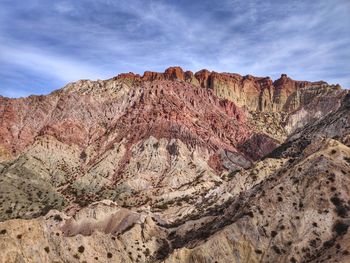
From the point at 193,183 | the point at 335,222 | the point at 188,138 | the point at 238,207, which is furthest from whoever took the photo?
the point at 188,138

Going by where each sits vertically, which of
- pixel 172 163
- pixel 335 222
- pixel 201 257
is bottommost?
pixel 201 257

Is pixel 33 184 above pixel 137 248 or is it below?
above

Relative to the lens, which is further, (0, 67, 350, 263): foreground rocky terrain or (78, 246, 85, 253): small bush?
(78, 246, 85, 253): small bush

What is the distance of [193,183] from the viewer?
159250 mm

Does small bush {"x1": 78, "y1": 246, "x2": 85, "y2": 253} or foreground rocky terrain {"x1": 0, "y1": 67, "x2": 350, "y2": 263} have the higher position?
foreground rocky terrain {"x1": 0, "y1": 67, "x2": 350, "y2": 263}

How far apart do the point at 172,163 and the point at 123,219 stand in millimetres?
81961

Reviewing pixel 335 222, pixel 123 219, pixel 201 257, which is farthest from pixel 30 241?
pixel 123 219

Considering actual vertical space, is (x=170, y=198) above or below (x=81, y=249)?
above

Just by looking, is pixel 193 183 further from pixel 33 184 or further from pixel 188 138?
pixel 33 184

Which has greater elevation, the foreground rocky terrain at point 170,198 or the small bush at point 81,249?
the foreground rocky terrain at point 170,198

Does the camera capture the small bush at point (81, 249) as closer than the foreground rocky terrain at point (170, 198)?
No

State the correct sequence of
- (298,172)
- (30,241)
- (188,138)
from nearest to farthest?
(30,241) < (298,172) < (188,138)

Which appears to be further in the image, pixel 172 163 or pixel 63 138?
pixel 63 138

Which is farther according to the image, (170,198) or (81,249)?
(170,198)
